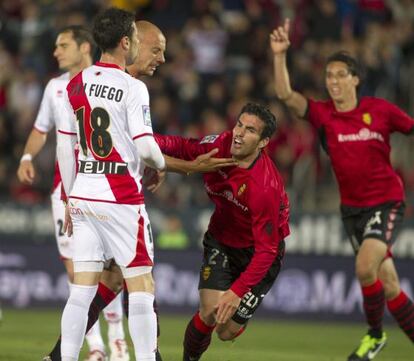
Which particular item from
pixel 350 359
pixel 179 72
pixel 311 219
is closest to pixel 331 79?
pixel 350 359

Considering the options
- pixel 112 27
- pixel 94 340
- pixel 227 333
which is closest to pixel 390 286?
pixel 227 333

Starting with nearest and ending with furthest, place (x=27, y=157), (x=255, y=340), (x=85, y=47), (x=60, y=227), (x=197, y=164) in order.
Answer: (x=197, y=164) < (x=60, y=227) < (x=85, y=47) < (x=27, y=157) < (x=255, y=340)

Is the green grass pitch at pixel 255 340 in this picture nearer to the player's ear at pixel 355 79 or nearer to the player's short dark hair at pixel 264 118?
the player's short dark hair at pixel 264 118

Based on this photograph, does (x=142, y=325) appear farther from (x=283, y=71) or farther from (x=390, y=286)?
(x=283, y=71)

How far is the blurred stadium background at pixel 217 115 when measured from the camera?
15758 millimetres

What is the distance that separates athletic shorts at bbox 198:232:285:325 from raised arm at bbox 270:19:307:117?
6.86 feet

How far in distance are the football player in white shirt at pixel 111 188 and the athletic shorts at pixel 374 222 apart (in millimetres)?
3286

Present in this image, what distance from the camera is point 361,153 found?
10602mm

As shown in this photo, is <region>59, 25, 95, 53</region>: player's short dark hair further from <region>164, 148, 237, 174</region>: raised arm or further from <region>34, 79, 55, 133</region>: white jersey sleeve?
<region>164, 148, 237, 174</region>: raised arm

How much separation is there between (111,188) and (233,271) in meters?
1.89

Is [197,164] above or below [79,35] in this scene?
below

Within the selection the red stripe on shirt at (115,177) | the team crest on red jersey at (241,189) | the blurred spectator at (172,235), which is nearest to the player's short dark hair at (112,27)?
the red stripe on shirt at (115,177)

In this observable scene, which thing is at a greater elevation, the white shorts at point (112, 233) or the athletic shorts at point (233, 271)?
the white shorts at point (112, 233)

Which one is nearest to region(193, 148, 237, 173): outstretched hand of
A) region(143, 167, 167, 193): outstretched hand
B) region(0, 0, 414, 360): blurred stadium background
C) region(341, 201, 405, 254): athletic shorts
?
region(143, 167, 167, 193): outstretched hand
